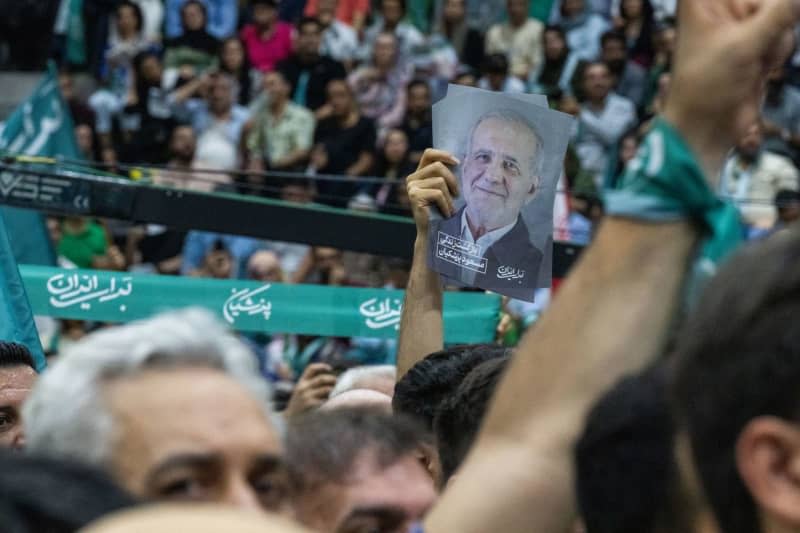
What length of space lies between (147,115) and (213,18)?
3.64 feet

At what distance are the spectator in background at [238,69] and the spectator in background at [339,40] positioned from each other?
630 millimetres

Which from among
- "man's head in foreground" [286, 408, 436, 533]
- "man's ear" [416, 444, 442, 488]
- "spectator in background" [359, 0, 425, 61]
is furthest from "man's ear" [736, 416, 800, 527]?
"spectator in background" [359, 0, 425, 61]

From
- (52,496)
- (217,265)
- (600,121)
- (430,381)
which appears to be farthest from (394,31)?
(52,496)

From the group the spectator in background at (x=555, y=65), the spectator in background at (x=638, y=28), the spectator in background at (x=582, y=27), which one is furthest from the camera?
the spectator in background at (x=582, y=27)

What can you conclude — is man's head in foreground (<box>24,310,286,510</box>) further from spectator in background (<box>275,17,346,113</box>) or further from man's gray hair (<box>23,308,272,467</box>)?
spectator in background (<box>275,17,346,113</box>)

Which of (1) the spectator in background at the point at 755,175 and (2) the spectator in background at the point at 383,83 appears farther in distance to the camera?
(2) the spectator in background at the point at 383,83

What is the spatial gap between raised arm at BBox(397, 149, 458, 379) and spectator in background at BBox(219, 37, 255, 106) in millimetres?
9473

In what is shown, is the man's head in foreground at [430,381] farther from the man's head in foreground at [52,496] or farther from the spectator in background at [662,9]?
the spectator in background at [662,9]

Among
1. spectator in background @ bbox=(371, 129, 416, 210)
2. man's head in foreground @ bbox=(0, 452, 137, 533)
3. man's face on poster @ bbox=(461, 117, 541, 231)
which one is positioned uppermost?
man's head in foreground @ bbox=(0, 452, 137, 533)

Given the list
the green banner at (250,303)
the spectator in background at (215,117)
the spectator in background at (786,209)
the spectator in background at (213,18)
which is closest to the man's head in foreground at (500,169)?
the green banner at (250,303)

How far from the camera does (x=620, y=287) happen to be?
1954 mm

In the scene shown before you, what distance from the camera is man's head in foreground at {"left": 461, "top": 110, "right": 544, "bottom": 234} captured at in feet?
12.4

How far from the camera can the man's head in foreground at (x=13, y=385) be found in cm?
446

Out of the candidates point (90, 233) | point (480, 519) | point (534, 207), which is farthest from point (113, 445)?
point (90, 233)
